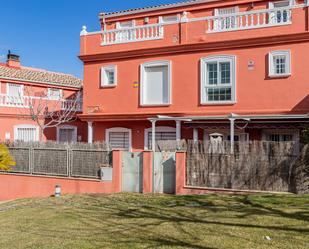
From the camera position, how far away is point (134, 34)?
20.3 metres

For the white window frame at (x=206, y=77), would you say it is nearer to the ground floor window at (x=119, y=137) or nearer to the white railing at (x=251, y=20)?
the white railing at (x=251, y=20)

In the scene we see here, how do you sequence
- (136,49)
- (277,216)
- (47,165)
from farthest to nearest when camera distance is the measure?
(136,49)
(47,165)
(277,216)

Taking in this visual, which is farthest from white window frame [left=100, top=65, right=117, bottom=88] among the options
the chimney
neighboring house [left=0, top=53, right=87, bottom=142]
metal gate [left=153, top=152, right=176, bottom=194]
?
the chimney

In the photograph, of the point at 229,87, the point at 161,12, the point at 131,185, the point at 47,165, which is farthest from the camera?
the point at 161,12

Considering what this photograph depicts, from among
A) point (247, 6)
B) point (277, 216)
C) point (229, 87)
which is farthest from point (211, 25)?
point (277, 216)

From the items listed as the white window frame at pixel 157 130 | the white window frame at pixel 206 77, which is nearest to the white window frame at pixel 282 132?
the white window frame at pixel 206 77

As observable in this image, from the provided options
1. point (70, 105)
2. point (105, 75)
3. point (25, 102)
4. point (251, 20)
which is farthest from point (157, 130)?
point (25, 102)

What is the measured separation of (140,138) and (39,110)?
28.9 feet

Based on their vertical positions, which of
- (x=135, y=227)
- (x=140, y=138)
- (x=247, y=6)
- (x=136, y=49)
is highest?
(x=247, y=6)

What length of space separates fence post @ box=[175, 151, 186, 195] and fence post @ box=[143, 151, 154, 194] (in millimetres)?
1085

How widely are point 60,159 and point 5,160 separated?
2819 mm

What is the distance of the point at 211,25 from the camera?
18500 millimetres

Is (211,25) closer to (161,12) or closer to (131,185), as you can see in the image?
(161,12)

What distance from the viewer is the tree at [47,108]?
82.7ft
